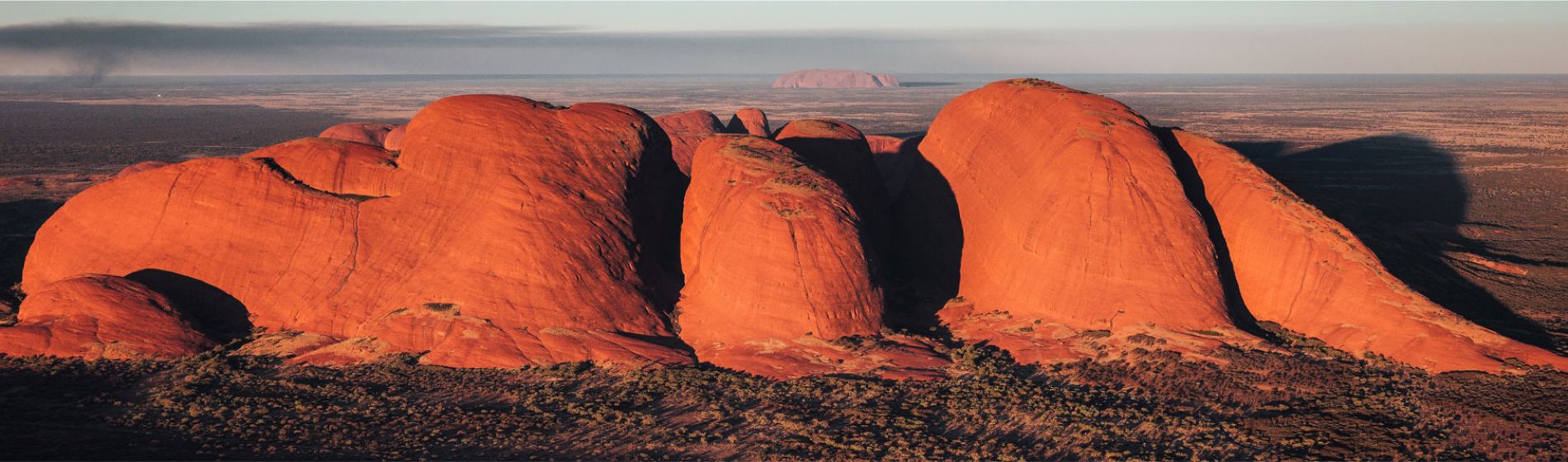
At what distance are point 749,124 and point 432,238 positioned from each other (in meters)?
28.4

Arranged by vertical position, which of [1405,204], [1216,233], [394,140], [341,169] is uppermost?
[341,169]

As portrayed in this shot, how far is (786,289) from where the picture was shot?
18984mm

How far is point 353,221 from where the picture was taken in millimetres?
20297

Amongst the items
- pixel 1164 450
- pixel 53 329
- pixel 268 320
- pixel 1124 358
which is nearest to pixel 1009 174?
pixel 1124 358

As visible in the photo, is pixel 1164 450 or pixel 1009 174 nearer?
pixel 1164 450

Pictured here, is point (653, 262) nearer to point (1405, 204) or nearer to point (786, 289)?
point (786, 289)

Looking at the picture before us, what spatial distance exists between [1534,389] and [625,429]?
16.3 meters

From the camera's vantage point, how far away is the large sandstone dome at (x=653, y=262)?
18547 mm

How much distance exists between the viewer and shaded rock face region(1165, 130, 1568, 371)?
58.4 ft

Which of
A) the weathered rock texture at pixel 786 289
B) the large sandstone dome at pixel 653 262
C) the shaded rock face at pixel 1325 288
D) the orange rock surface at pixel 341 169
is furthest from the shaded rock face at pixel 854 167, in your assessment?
the orange rock surface at pixel 341 169

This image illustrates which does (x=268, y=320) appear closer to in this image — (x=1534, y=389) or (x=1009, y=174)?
(x=1009, y=174)

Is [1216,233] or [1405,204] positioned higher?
[1216,233]

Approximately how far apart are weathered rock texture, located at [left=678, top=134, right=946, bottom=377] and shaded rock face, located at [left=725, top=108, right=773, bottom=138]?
1008 inches

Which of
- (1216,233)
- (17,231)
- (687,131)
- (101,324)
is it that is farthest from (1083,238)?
(17,231)
